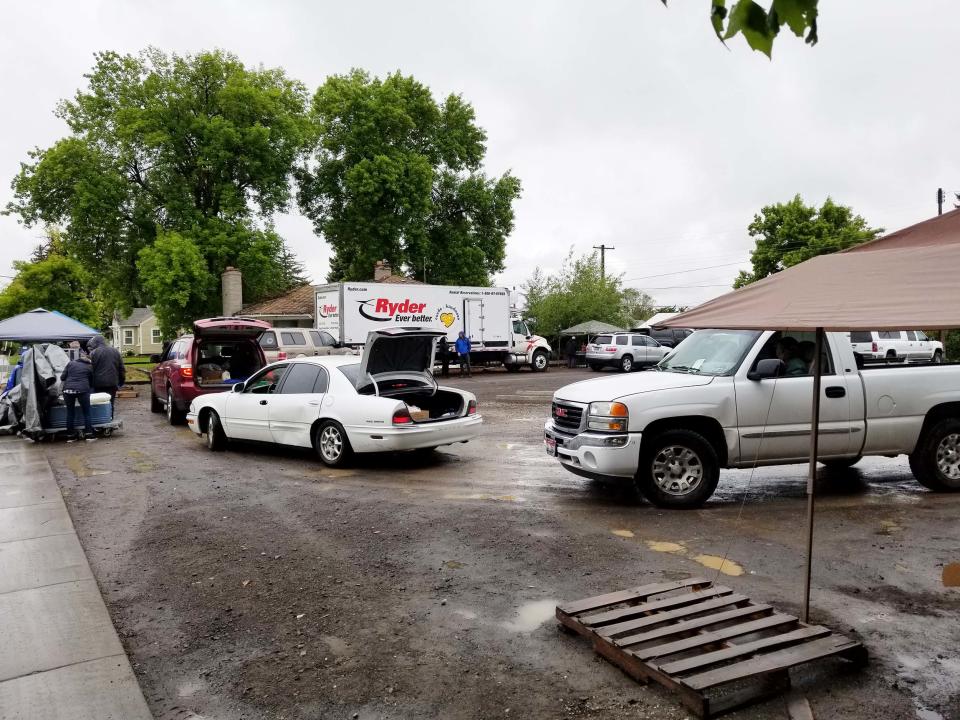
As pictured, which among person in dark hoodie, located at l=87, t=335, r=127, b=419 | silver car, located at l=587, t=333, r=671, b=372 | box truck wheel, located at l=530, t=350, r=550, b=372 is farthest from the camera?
box truck wheel, located at l=530, t=350, r=550, b=372

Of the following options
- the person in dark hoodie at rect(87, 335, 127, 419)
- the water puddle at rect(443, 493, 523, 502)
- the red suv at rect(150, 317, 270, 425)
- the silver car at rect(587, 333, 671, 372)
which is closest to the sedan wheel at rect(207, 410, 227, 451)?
the red suv at rect(150, 317, 270, 425)

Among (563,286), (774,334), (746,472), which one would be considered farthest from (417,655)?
(563,286)

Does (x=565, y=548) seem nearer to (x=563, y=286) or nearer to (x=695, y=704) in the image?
(x=695, y=704)

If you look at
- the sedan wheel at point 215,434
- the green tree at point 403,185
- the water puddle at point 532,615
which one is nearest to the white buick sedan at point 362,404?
the sedan wheel at point 215,434

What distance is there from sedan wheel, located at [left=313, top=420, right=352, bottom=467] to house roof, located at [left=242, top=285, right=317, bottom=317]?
31235mm

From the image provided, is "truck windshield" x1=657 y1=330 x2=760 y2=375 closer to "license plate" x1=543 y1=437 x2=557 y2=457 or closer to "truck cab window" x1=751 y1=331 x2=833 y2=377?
"truck cab window" x1=751 y1=331 x2=833 y2=377

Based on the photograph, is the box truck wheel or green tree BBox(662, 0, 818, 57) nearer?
green tree BBox(662, 0, 818, 57)

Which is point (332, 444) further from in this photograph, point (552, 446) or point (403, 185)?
point (403, 185)

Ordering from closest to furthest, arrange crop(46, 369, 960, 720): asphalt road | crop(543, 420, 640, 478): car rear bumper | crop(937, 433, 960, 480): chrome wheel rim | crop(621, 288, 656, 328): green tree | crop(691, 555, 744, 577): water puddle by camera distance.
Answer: crop(46, 369, 960, 720): asphalt road < crop(691, 555, 744, 577): water puddle < crop(543, 420, 640, 478): car rear bumper < crop(937, 433, 960, 480): chrome wheel rim < crop(621, 288, 656, 328): green tree

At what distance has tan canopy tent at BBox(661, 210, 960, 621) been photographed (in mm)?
3104

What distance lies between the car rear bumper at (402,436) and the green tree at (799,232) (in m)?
40.4

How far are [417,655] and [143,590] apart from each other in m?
2.41

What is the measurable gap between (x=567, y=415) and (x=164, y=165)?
111ft

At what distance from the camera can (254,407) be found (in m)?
10.5
